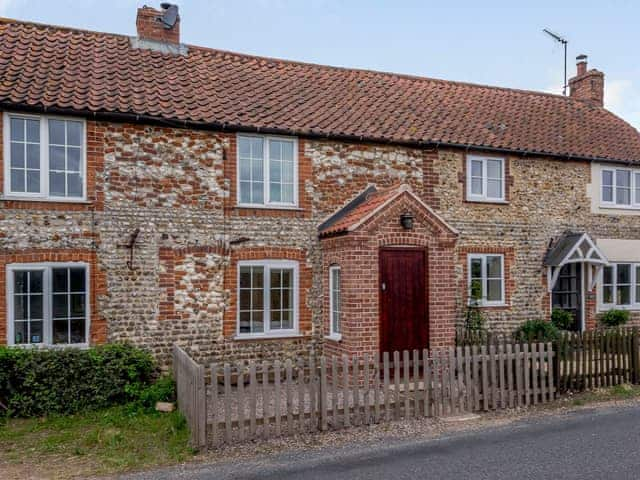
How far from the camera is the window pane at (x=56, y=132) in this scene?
11.0 meters

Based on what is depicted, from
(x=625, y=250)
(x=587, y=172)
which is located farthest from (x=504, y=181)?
(x=625, y=250)

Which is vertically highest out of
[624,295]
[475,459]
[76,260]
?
[76,260]

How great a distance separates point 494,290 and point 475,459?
8.50 meters

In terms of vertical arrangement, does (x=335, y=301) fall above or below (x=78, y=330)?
above

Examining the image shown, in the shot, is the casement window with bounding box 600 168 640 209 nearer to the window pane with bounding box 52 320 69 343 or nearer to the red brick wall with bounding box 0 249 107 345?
the red brick wall with bounding box 0 249 107 345

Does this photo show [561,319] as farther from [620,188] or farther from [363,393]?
[363,393]

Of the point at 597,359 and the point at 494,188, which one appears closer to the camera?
the point at 597,359

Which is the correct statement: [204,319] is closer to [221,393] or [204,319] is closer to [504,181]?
[221,393]

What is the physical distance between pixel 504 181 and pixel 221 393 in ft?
31.8

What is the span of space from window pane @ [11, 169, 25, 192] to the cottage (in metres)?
0.03

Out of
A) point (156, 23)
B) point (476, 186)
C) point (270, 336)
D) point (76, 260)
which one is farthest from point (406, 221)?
point (156, 23)

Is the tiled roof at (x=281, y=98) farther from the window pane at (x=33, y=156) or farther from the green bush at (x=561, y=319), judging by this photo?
the green bush at (x=561, y=319)

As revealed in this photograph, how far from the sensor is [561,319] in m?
15.8

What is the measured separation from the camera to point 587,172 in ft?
53.8
